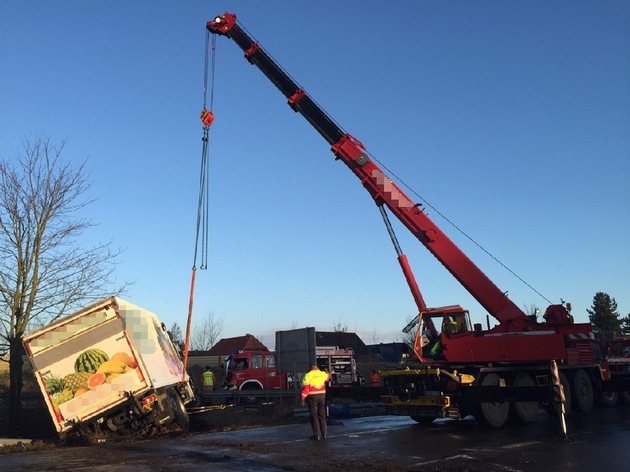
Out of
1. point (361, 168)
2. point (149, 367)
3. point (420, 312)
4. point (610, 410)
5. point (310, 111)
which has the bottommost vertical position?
point (610, 410)

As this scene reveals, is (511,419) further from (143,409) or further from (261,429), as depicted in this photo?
(143,409)

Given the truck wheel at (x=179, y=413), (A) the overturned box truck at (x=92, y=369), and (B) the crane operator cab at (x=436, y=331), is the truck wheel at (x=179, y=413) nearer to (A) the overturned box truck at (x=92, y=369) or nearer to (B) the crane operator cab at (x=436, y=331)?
(A) the overturned box truck at (x=92, y=369)

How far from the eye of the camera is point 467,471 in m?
7.71

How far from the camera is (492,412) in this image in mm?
12820

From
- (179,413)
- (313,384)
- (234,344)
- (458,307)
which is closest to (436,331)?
(458,307)

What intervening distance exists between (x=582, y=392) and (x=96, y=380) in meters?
12.1

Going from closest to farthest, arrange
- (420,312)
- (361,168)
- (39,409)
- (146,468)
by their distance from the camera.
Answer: (146,468) → (420,312) → (361,168) → (39,409)

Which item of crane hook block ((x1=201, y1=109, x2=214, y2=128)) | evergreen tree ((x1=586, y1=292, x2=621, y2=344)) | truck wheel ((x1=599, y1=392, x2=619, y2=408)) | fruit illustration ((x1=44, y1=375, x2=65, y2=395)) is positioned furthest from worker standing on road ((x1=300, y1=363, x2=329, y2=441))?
evergreen tree ((x1=586, y1=292, x2=621, y2=344))

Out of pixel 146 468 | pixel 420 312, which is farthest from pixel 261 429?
pixel 146 468

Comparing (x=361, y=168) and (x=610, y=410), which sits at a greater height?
(x=361, y=168)

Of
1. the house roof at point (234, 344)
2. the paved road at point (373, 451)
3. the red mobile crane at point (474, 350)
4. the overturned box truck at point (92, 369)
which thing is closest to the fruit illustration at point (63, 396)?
the overturned box truck at point (92, 369)

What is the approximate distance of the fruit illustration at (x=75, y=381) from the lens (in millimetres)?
11055

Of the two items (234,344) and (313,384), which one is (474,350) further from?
(234,344)

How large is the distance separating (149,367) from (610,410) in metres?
13.2
